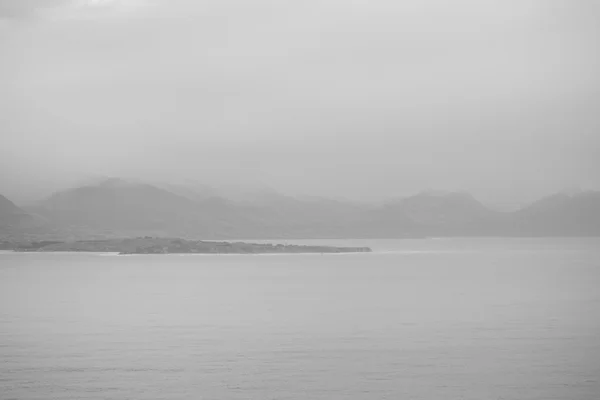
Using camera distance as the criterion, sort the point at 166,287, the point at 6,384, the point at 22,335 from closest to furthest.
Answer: the point at 6,384, the point at 22,335, the point at 166,287

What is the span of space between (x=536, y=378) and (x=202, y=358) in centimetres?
1722

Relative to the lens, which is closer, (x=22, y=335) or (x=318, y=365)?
(x=318, y=365)

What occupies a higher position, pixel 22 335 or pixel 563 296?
pixel 563 296

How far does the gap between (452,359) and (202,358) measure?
44.2ft

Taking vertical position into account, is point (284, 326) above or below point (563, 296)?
below

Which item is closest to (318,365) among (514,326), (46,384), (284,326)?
(46,384)

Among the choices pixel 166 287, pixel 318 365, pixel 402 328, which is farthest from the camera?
pixel 166 287

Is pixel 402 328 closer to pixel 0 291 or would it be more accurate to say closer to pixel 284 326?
pixel 284 326

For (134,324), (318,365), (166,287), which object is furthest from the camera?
Result: (166,287)

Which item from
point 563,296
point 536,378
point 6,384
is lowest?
point 6,384

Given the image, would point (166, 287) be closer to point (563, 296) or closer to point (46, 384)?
point (563, 296)

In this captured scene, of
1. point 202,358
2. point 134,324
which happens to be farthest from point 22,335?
point 202,358

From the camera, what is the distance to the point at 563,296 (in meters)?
76.1

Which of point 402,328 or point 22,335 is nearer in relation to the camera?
point 22,335
